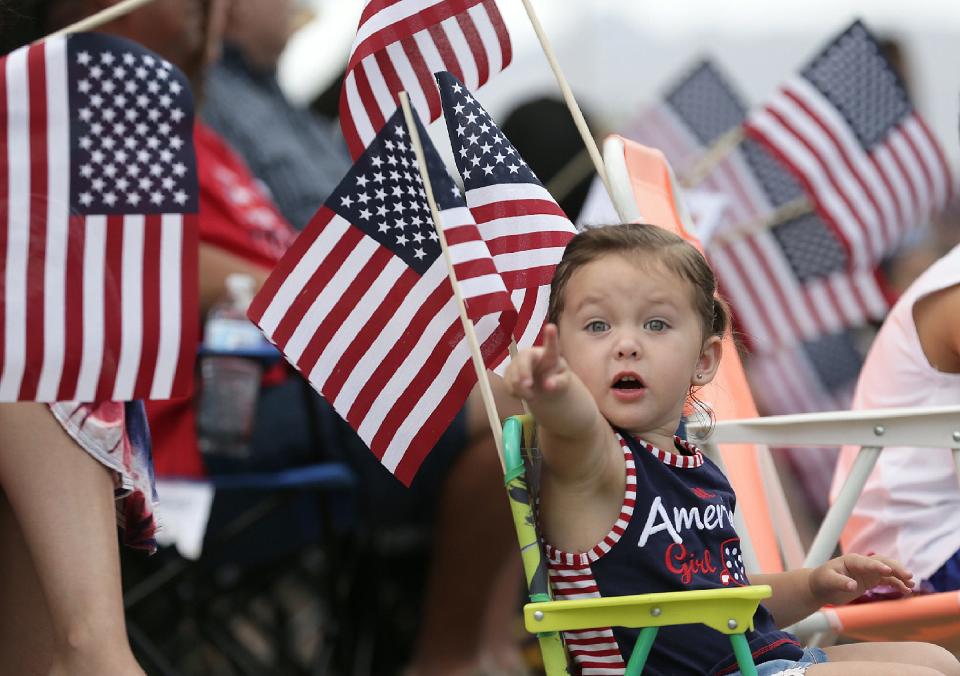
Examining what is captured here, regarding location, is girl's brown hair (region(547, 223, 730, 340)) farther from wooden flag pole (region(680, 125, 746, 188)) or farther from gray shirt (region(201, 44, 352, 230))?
wooden flag pole (region(680, 125, 746, 188))

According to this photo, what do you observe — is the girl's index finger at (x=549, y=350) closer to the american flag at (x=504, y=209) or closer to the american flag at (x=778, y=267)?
the american flag at (x=504, y=209)

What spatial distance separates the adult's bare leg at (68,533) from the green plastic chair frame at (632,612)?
62 centimetres

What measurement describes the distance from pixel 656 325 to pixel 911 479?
928 millimetres

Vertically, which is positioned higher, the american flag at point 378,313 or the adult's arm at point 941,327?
the american flag at point 378,313

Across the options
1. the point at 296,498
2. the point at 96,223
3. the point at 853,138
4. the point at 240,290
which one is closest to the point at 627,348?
the point at 96,223

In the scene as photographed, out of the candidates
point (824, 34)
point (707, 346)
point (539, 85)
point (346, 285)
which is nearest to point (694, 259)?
point (707, 346)

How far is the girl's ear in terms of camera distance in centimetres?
203

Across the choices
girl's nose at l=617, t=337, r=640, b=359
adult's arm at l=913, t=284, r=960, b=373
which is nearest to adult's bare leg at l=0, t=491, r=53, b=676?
girl's nose at l=617, t=337, r=640, b=359

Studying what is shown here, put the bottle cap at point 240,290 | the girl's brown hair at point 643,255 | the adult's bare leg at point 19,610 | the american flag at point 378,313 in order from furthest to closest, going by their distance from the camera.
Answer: the bottle cap at point 240,290 < the adult's bare leg at point 19,610 < the american flag at point 378,313 < the girl's brown hair at point 643,255

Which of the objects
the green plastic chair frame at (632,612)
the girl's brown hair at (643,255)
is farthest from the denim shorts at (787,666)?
the girl's brown hair at (643,255)

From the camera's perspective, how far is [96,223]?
215 cm

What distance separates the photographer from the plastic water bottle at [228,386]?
3.15 meters

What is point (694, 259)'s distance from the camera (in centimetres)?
199

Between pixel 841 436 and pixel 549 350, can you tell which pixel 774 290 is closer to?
pixel 841 436
